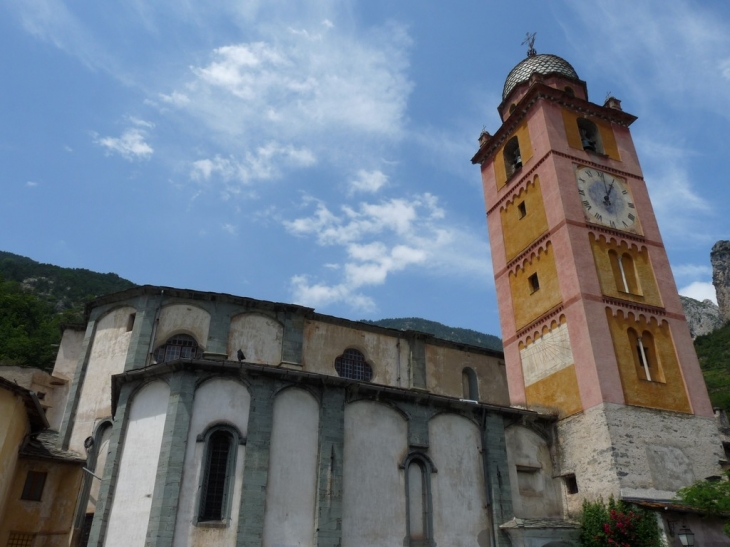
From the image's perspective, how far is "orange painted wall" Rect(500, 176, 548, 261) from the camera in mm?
25734

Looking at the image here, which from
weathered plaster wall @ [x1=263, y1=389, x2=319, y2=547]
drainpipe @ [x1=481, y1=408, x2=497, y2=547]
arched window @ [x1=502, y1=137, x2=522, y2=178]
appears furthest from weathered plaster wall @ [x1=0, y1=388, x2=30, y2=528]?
arched window @ [x1=502, y1=137, x2=522, y2=178]

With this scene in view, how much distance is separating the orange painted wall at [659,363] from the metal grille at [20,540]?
2150 centimetres

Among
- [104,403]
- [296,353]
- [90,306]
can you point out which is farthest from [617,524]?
[90,306]

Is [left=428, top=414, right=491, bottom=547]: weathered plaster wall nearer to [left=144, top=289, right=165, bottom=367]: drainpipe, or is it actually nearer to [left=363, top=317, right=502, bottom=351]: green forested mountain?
[left=144, top=289, right=165, bottom=367]: drainpipe

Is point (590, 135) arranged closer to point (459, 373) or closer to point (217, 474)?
point (459, 373)

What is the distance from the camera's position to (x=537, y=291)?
25.0 metres

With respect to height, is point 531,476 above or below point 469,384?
below

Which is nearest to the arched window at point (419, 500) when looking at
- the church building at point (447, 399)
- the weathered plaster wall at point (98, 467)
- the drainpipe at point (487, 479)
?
the church building at point (447, 399)

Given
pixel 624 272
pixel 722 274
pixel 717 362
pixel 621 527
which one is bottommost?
pixel 621 527

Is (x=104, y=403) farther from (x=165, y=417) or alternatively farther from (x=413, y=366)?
(x=413, y=366)

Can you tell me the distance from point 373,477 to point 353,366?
8.01 metres

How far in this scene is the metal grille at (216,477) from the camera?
16047mm

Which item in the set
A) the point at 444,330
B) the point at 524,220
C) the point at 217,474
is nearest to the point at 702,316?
the point at 444,330

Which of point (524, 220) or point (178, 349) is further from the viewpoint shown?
point (524, 220)
